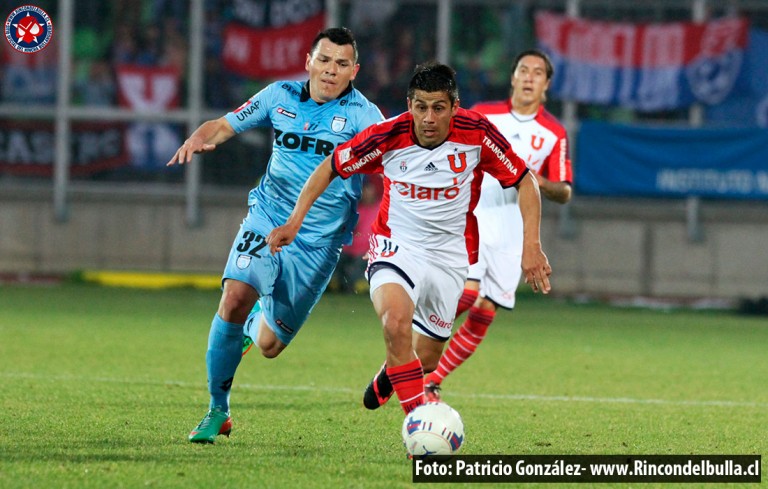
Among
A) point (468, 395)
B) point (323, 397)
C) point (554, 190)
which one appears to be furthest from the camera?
point (468, 395)

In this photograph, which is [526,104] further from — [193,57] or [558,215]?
[193,57]

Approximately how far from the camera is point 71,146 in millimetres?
20531

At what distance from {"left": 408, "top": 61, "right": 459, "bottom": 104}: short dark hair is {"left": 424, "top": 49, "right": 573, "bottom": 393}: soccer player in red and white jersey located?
110 inches

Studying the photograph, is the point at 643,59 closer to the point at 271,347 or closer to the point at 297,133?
the point at 271,347

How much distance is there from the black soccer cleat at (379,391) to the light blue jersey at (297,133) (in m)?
0.81

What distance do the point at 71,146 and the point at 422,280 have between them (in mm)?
14509

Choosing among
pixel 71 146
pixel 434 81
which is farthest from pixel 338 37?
pixel 71 146

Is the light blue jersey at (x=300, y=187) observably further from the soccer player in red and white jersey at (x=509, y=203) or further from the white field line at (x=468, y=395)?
the soccer player in red and white jersey at (x=509, y=203)

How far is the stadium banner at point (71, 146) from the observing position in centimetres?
2033

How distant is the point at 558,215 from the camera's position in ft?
64.9

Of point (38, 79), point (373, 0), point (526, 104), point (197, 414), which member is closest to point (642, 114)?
point (373, 0)

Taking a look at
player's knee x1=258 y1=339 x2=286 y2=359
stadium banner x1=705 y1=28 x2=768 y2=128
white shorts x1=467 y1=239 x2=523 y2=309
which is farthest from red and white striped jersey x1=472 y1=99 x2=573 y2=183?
stadium banner x1=705 y1=28 x2=768 y2=128

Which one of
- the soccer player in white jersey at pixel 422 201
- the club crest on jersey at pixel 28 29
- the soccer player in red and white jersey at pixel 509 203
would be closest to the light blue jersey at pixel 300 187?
the soccer player in white jersey at pixel 422 201

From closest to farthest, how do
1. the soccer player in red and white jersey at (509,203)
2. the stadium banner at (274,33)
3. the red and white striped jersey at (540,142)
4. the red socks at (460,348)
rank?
the red socks at (460,348), the soccer player in red and white jersey at (509,203), the red and white striped jersey at (540,142), the stadium banner at (274,33)
